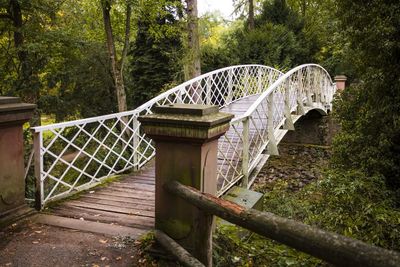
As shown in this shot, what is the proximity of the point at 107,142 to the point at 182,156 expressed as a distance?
8.12 metres

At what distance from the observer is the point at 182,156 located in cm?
300

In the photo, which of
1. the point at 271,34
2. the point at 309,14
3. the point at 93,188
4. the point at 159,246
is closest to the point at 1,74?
the point at 93,188

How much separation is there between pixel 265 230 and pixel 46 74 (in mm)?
10897

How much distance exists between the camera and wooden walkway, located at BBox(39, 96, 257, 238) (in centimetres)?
408

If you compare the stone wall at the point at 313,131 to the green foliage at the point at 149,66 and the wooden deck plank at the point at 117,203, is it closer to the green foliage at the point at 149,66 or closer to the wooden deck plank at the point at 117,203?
the green foliage at the point at 149,66

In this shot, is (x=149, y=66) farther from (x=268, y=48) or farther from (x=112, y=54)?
(x=268, y=48)

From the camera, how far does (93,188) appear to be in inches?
223

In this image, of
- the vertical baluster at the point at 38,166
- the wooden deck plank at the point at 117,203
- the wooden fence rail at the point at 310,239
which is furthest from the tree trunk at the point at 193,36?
the wooden fence rail at the point at 310,239

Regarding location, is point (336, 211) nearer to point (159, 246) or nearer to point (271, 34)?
point (159, 246)

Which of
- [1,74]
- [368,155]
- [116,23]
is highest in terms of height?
[116,23]

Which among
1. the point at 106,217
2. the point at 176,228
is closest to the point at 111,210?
the point at 106,217

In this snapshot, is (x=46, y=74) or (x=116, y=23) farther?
(x=116, y=23)

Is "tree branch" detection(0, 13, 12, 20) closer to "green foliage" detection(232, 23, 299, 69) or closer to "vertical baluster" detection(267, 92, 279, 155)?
"vertical baluster" detection(267, 92, 279, 155)

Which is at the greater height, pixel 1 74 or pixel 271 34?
pixel 271 34
